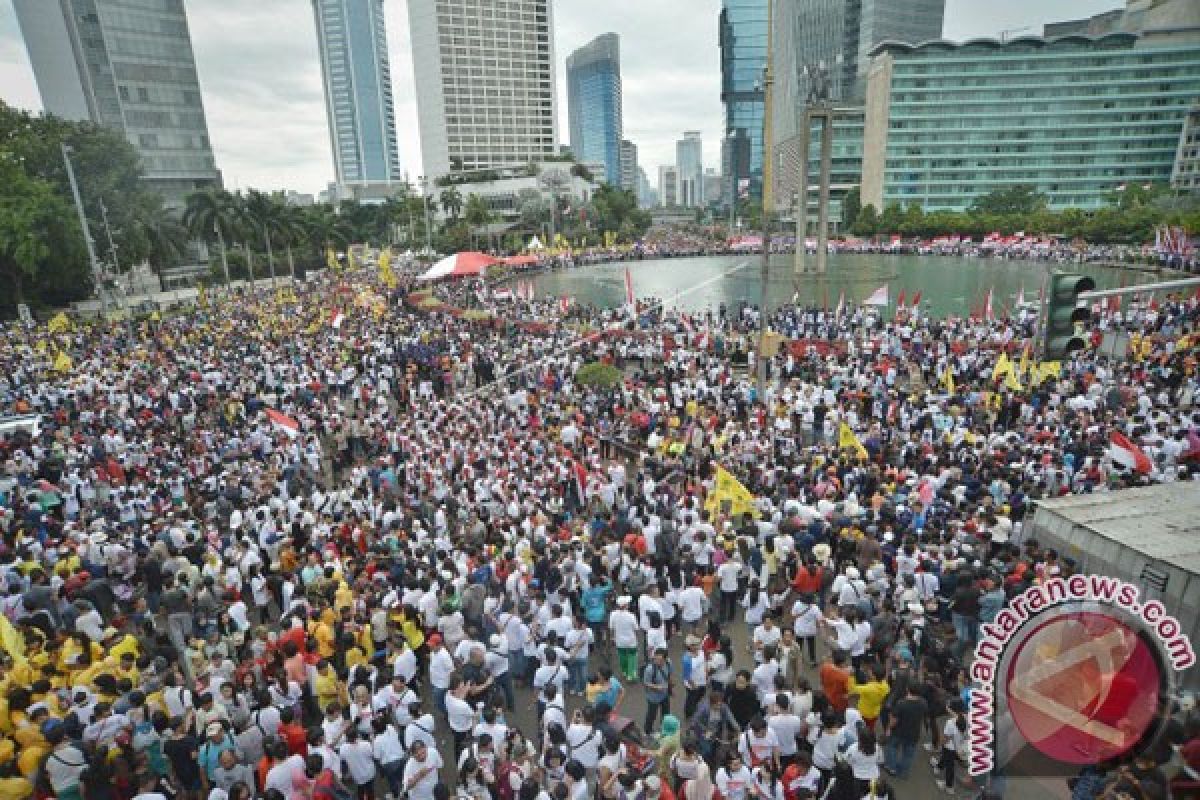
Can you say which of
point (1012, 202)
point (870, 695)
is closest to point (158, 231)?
point (870, 695)

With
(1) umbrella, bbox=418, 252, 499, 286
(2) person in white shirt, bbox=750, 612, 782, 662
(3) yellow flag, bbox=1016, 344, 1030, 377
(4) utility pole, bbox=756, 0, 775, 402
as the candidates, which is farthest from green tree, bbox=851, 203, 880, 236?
(2) person in white shirt, bbox=750, 612, 782, 662

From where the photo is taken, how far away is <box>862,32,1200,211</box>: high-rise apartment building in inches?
3187

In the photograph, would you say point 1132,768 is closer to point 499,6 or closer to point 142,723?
point 142,723

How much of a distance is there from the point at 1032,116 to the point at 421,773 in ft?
347

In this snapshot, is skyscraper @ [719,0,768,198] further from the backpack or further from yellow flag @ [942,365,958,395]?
the backpack

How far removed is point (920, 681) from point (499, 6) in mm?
129933

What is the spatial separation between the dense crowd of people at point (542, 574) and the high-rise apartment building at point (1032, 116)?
80.7 m

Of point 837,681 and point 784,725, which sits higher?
point 784,725

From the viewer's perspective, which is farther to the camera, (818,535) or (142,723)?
(818,535)

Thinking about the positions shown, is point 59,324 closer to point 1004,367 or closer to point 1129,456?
point 1004,367

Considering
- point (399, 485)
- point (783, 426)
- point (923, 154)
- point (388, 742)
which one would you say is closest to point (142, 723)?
point (388, 742)

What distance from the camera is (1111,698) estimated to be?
4.69 metres

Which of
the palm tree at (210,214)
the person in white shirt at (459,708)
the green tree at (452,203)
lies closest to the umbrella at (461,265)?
the person in white shirt at (459,708)

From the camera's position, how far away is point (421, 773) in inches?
200
